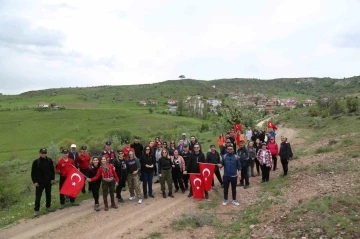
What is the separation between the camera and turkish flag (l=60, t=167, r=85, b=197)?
1305 cm

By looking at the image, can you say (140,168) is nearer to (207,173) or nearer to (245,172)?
(207,173)

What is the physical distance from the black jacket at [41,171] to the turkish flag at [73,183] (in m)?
0.67

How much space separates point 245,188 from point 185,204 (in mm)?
3047

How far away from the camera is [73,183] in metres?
13.1

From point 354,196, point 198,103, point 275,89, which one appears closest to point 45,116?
point 198,103

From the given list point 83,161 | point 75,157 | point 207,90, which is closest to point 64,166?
point 75,157

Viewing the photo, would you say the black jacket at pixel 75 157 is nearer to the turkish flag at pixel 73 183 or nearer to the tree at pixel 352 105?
the turkish flag at pixel 73 183

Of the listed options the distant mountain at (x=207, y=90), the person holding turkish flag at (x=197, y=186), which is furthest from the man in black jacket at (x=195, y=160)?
the distant mountain at (x=207, y=90)

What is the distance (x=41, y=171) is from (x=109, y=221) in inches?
123

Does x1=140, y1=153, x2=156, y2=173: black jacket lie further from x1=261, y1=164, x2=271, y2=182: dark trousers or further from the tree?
the tree

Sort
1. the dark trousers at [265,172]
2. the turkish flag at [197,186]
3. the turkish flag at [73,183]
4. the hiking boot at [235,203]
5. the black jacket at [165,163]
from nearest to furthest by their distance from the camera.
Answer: the hiking boot at [235,203] → the turkish flag at [73,183] → the turkish flag at [197,186] → the black jacket at [165,163] → the dark trousers at [265,172]

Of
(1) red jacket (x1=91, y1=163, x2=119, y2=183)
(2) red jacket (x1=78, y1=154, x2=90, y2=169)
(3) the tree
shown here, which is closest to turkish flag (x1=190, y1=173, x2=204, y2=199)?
(1) red jacket (x1=91, y1=163, x2=119, y2=183)

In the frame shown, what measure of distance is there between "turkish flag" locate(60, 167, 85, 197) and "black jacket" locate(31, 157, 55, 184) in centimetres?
67

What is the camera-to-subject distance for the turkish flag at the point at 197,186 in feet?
44.2
